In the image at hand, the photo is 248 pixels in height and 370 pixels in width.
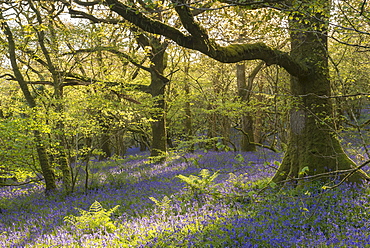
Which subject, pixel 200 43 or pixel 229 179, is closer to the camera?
pixel 200 43

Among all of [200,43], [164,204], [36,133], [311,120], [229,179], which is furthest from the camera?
[36,133]

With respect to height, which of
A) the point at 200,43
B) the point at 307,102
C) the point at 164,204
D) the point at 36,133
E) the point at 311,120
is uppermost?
the point at 200,43

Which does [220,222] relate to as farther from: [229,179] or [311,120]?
[311,120]

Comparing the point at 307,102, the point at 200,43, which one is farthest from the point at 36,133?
the point at 307,102

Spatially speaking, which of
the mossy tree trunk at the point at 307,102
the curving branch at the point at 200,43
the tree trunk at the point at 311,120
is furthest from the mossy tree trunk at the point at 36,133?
the tree trunk at the point at 311,120

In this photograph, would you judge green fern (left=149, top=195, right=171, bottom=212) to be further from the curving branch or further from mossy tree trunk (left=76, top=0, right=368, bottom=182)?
the curving branch

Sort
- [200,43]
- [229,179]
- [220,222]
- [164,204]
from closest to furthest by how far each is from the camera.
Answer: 1. [200,43]
2. [220,222]
3. [164,204]
4. [229,179]

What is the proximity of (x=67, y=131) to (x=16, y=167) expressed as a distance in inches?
81.5

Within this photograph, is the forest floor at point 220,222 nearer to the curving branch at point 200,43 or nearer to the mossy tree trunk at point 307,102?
the mossy tree trunk at point 307,102

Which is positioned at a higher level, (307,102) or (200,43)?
(200,43)

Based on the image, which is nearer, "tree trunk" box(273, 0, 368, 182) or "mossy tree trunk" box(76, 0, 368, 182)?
"mossy tree trunk" box(76, 0, 368, 182)

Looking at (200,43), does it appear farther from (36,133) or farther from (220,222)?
(36,133)

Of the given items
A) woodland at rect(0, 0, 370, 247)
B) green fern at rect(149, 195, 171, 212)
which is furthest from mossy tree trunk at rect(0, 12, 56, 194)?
green fern at rect(149, 195, 171, 212)

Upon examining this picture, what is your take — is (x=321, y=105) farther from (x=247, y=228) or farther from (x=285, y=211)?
(x=247, y=228)
